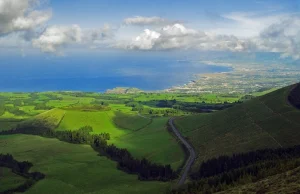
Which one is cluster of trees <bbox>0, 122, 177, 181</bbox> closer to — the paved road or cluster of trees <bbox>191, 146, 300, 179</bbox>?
the paved road

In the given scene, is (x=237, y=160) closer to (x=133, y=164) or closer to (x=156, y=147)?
(x=133, y=164)

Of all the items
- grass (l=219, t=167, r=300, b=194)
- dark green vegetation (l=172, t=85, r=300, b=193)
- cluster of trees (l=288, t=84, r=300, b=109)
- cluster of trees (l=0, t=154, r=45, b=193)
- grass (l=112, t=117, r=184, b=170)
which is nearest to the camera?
grass (l=219, t=167, r=300, b=194)

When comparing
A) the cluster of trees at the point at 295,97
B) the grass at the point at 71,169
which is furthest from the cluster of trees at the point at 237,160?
the cluster of trees at the point at 295,97

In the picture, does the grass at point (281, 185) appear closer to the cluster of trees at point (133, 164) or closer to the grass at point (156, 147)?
the cluster of trees at point (133, 164)

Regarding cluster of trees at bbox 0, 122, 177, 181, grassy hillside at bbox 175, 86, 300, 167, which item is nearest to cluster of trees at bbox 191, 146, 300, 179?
grassy hillside at bbox 175, 86, 300, 167

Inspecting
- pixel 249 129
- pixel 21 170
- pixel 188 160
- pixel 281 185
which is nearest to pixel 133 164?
pixel 188 160

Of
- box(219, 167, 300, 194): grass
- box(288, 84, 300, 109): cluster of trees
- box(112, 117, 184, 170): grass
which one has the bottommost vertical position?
box(112, 117, 184, 170): grass

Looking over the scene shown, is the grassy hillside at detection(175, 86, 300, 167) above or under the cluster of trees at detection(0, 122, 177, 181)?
above

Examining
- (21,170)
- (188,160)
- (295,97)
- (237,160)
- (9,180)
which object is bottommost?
(9,180)
